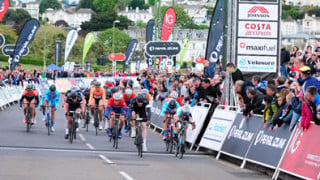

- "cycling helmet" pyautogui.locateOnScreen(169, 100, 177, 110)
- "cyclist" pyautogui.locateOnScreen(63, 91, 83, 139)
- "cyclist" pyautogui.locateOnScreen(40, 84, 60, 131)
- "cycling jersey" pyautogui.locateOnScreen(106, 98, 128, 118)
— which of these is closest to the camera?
"cycling helmet" pyautogui.locateOnScreen(169, 100, 177, 110)

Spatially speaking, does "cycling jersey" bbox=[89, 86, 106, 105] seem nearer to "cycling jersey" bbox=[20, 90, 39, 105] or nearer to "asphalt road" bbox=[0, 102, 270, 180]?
"asphalt road" bbox=[0, 102, 270, 180]

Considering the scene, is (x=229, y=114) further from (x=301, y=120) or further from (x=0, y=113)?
(x=0, y=113)

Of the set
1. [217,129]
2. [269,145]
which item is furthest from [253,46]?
[269,145]

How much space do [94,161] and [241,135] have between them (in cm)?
359

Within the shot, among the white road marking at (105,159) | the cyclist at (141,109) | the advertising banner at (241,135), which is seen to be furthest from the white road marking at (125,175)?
the cyclist at (141,109)

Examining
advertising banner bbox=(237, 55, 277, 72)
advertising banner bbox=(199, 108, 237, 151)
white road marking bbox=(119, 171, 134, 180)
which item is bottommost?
white road marking bbox=(119, 171, 134, 180)

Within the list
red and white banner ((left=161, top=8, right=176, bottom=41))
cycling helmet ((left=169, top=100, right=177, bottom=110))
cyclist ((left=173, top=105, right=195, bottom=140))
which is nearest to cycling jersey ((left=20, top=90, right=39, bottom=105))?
cycling helmet ((left=169, top=100, right=177, bottom=110))

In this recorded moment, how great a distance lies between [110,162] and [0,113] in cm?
2155

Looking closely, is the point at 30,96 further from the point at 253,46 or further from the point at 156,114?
the point at 253,46

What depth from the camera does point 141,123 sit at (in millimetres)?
23156

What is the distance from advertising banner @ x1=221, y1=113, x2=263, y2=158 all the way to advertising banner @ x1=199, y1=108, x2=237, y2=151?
1.07 feet

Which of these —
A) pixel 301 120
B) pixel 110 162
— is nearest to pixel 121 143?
pixel 110 162

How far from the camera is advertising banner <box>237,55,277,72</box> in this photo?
24672 mm

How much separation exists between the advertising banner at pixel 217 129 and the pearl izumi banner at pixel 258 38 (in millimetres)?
1838
